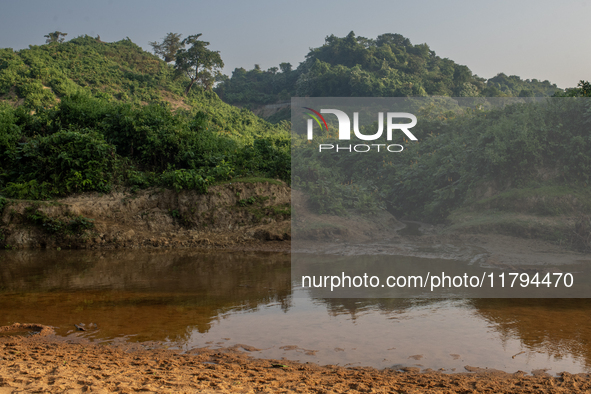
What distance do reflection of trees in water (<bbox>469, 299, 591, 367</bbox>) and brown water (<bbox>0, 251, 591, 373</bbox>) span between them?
0.04ft

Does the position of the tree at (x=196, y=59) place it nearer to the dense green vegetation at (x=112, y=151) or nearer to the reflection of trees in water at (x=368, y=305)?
the dense green vegetation at (x=112, y=151)

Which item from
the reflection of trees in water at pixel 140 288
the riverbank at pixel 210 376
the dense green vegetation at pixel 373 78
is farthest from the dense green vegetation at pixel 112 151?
the dense green vegetation at pixel 373 78

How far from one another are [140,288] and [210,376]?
4163 mm

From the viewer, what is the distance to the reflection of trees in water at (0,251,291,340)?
18.3 feet

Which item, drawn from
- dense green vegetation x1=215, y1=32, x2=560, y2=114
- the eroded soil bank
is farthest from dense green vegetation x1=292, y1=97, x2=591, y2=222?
dense green vegetation x1=215, y1=32, x2=560, y2=114

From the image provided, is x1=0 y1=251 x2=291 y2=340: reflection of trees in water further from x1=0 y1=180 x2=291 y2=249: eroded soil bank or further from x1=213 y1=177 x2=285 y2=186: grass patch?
x1=213 y1=177 x2=285 y2=186: grass patch

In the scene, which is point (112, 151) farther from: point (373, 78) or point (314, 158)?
point (373, 78)

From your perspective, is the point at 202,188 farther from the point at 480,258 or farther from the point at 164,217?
the point at 480,258

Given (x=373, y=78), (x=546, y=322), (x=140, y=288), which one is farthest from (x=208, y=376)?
(x=373, y=78)

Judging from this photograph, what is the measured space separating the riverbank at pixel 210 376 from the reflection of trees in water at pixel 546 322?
0.77m

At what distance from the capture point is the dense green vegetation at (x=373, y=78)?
32062mm

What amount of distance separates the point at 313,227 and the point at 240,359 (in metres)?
7.72

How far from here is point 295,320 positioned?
18.7ft

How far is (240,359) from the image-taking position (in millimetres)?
4227
